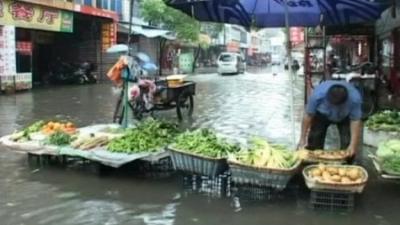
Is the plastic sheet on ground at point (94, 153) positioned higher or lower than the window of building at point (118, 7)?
lower

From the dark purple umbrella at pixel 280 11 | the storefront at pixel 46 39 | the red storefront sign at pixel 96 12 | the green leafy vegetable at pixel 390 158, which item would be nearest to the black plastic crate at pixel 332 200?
the green leafy vegetable at pixel 390 158

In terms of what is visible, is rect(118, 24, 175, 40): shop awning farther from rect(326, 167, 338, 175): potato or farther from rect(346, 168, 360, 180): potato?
rect(346, 168, 360, 180): potato

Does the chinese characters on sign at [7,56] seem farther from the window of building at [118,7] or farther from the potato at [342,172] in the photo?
the potato at [342,172]

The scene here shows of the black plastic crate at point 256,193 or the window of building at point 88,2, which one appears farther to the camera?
the window of building at point 88,2

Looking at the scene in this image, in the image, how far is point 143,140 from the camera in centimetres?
784

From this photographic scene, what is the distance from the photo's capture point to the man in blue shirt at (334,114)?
23.4 ft

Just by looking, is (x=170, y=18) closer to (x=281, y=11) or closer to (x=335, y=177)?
(x=281, y=11)

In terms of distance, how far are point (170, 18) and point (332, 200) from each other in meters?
35.5

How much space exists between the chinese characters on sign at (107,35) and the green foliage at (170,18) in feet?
20.2

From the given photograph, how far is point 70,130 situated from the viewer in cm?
899

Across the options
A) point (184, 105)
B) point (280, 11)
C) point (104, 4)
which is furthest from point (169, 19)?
point (280, 11)

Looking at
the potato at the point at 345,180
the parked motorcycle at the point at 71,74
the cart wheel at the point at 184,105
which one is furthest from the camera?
the parked motorcycle at the point at 71,74

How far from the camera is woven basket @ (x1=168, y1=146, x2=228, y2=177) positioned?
6863mm

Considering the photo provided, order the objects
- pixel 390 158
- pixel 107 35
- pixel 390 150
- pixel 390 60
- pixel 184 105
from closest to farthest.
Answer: pixel 390 158, pixel 390 150, pixel 184 105, pixel 390 60, pixel 107 35
